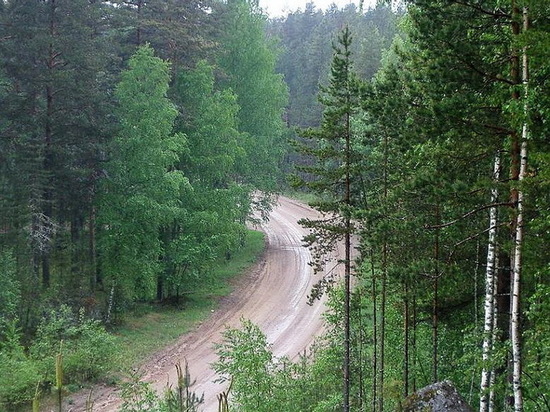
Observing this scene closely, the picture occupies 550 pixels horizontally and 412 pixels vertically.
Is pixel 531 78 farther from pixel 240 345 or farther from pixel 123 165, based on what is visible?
pixel 123 165

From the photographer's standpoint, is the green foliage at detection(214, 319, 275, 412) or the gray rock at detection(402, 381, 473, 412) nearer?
the gray rock at detection(402, 381, 473, 412)

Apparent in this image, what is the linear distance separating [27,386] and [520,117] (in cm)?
1376

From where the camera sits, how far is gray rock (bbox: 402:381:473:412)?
8695 millimetres

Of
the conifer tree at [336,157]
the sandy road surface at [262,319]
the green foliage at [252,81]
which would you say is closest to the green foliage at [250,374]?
the sandy road surface at [262,319]

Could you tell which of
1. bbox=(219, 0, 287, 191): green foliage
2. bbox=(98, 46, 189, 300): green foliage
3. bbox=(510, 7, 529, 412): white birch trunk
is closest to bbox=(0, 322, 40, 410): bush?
bbox=(98, 46, 189, 300): green foliage

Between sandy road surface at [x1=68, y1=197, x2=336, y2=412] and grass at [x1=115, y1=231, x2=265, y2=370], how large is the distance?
471 millimetres

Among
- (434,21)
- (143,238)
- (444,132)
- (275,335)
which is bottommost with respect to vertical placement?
(275,335)

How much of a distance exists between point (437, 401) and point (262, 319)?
661 inches

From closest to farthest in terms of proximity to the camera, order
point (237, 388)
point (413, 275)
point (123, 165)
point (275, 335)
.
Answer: point (413, 275), point (237, 388), point (123, 165), point (275, 335)

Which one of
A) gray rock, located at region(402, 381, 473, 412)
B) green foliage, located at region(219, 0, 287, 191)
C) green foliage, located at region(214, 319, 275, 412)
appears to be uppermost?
green foliage, located at region(219, 0, 287, 191)

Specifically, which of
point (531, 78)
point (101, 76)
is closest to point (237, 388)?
point (531, 78)

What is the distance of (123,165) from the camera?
2202cm

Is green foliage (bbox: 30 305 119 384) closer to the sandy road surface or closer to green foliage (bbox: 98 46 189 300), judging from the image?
the sandy road surface

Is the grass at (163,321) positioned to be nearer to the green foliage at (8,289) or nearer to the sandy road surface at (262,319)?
the sandy road surface at (262,319)
